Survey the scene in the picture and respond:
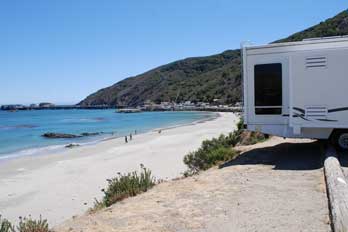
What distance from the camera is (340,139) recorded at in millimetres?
10297

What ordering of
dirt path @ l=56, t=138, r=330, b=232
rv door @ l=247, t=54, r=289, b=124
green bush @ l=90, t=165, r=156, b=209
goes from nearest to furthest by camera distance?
1. dirt path @ l=56, t=138, r=330, b=232
2. green bush @ l=90, t=165, r=156, b=209
3. rv door @ l=247, t=54, r=289, b=124

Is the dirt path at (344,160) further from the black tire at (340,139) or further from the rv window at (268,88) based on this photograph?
the rv window at (268,88)

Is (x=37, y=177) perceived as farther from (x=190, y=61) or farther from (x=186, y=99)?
(x=190, y=61)

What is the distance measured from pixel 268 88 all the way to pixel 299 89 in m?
0.80

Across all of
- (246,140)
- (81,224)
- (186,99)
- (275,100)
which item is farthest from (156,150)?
(186,99)

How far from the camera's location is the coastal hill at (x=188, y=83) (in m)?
116

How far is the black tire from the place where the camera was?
10.3 metres

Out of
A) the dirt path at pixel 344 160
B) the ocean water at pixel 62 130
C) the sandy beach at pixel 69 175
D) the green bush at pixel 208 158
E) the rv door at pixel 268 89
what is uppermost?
the rv door at pixel 268 89

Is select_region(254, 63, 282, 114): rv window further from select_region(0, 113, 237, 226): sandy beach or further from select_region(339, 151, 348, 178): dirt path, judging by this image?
select_region(0, 113, 237, 226): sandy beach

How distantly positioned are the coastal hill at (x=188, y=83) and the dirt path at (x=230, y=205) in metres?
96.5

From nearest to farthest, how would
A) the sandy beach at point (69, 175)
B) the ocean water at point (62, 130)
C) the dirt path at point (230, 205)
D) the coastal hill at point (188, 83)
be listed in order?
the dirt path at point (230, 205) < the sandy beach at point (69, 175) < the ocean water at point (62, 130) < the coastal hill at point (188, 83)

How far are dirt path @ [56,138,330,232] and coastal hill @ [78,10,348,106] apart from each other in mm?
96468

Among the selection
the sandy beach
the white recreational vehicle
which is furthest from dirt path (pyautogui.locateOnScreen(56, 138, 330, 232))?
the sandy beach

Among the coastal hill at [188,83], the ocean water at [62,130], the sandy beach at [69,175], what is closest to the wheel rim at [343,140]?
the sandy beach at [69,175]
